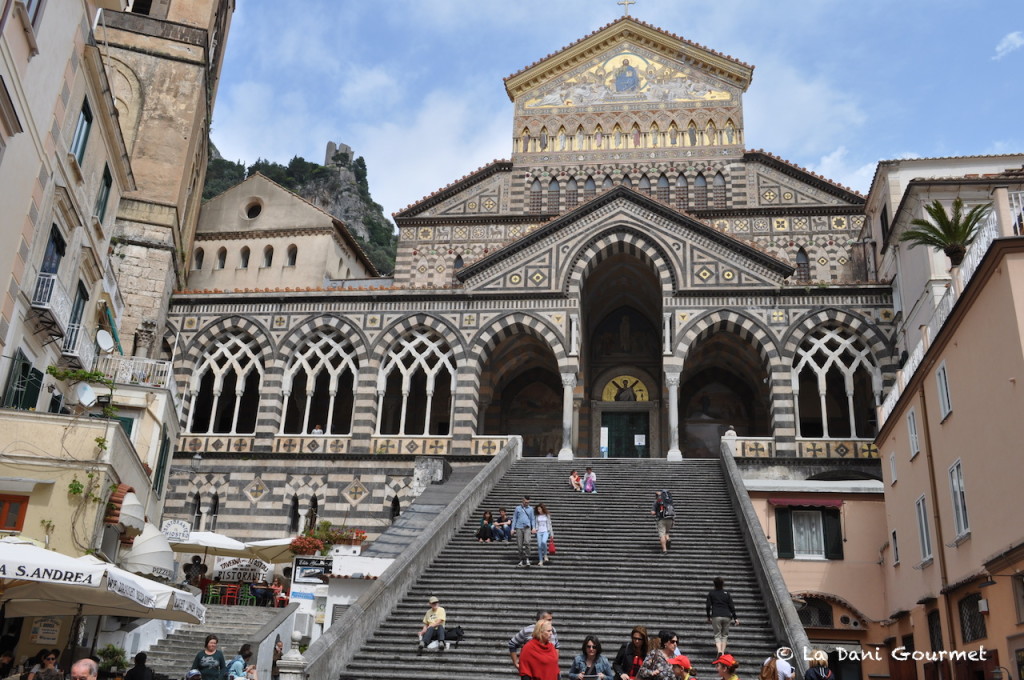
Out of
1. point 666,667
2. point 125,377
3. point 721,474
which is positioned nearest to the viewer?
point 666,667

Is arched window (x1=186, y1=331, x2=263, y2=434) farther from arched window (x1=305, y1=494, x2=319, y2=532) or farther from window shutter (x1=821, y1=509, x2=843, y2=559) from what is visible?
window shutter (x1=821, y1=509, x2=843, y2=559)

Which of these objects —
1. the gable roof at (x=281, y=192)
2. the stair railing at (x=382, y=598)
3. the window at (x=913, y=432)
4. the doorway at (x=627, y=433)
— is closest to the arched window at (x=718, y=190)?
the doorway at (x=627, y=433)

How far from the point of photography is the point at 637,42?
40281mm

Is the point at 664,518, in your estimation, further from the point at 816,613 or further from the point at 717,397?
the point at 717,397

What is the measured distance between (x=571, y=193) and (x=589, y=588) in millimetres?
24491

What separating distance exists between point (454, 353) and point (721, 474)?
1070 centimetres

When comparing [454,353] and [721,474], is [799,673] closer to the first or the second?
[721,474]

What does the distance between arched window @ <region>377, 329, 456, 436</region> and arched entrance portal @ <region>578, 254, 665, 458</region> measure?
539 centimetres

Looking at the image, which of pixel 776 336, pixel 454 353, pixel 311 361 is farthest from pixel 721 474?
pixel 311 361

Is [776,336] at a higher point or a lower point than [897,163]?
lower

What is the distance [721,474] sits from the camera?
25.3m

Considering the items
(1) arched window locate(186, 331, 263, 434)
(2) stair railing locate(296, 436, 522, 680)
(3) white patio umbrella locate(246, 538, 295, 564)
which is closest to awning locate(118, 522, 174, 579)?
(2) stair railing locate(296, 436, 522, 680)

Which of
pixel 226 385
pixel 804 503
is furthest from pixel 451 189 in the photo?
pixel 804 503

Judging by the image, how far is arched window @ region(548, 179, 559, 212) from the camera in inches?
1513
